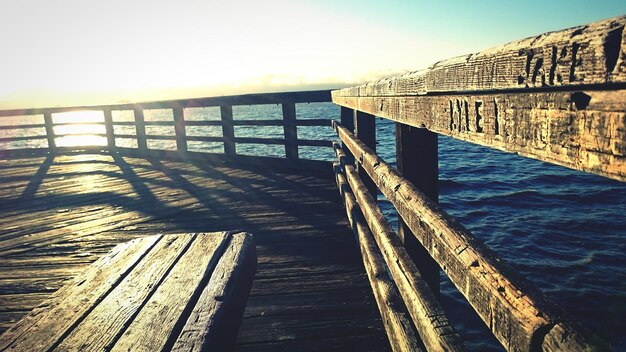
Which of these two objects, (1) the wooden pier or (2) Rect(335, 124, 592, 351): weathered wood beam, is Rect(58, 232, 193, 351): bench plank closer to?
(1) the wooden pier

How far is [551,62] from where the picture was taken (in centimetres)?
74

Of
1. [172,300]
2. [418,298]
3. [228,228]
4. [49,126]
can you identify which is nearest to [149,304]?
[172,300]

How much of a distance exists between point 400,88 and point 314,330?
1.73 metres

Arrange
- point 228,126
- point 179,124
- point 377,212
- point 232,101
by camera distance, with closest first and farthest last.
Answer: point 377,212
point 232,101
point 228,126
point 179,124

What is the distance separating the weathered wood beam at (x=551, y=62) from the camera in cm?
62

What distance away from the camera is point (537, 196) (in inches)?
543

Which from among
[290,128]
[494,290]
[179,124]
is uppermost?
[179,124]

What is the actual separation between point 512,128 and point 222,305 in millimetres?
1511

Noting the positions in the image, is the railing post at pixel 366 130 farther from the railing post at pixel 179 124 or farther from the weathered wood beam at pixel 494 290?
the railing post at pixel 179 124

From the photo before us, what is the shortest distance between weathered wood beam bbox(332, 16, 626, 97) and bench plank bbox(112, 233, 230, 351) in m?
1.52

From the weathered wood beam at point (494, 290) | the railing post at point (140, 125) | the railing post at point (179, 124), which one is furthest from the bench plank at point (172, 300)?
the railing post at point (140, 125)

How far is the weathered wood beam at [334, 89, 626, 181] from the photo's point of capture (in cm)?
66

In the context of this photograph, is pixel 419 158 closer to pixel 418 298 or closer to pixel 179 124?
pixel 418 298

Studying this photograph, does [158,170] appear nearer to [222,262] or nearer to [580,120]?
[222,262]
